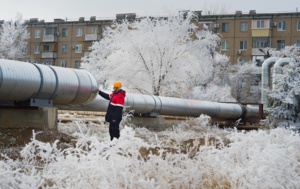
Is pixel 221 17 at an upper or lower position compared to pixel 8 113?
upper

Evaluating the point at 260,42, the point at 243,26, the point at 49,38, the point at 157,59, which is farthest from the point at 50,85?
the point at 49,38

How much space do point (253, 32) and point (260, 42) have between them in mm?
1626

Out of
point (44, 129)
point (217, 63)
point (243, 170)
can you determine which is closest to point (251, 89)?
point (217, 63)

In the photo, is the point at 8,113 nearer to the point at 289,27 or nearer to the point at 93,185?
the point at 93,185

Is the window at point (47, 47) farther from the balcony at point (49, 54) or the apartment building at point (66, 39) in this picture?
the balcony at point (49, 54)

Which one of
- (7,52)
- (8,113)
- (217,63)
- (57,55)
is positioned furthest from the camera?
(57,55)

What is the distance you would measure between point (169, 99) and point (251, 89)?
122 ft

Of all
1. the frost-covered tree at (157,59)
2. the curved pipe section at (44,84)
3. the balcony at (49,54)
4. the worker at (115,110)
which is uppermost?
the balcony at (49,54)

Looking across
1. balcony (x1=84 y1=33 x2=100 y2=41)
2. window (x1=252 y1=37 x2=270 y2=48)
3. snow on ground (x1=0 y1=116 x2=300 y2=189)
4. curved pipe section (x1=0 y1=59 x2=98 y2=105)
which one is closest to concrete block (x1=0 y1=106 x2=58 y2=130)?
curved pipe section (x1=0 y1=59 x2=98 y2=105)

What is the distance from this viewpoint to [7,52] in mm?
63344

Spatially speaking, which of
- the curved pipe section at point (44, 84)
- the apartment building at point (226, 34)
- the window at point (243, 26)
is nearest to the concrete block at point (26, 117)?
the curved pipe section at point (44, 84)

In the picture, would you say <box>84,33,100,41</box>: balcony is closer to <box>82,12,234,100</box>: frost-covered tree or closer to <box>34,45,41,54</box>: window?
<box>34,45,41,54</box>: window

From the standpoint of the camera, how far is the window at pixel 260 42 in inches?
2543

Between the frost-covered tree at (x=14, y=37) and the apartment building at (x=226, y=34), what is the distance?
2.81 meters
